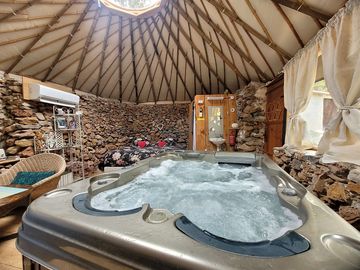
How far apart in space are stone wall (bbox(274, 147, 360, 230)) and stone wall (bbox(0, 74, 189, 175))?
4259mm

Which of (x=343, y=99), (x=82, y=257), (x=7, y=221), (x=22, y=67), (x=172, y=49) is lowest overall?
(x=7, y=221)

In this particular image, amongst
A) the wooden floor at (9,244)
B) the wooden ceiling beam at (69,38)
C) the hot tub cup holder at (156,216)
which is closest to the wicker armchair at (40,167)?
the wooden floor at (9,244)

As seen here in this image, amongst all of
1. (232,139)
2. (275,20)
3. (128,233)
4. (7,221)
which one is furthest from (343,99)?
(7,221)

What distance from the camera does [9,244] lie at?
1660 mm

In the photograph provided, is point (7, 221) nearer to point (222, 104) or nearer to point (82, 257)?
point (82, 257)

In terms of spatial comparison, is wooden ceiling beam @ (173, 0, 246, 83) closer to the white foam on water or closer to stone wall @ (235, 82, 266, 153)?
stone wall @ (235, 82, 266, 153)

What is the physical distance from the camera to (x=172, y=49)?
448cm

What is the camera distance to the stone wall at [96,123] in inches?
121

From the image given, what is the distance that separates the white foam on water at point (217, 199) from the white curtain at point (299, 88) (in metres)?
0.80

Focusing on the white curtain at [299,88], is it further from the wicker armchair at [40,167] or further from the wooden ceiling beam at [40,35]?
the wooden ceiling beam at [40,35]

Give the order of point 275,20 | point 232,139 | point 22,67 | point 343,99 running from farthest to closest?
point 232,139, point 22,67, point 275,20, point 343,99

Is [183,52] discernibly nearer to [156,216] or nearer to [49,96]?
[49,96]

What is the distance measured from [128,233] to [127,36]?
4.33 meters

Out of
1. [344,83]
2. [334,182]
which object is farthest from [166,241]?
[344,83]
